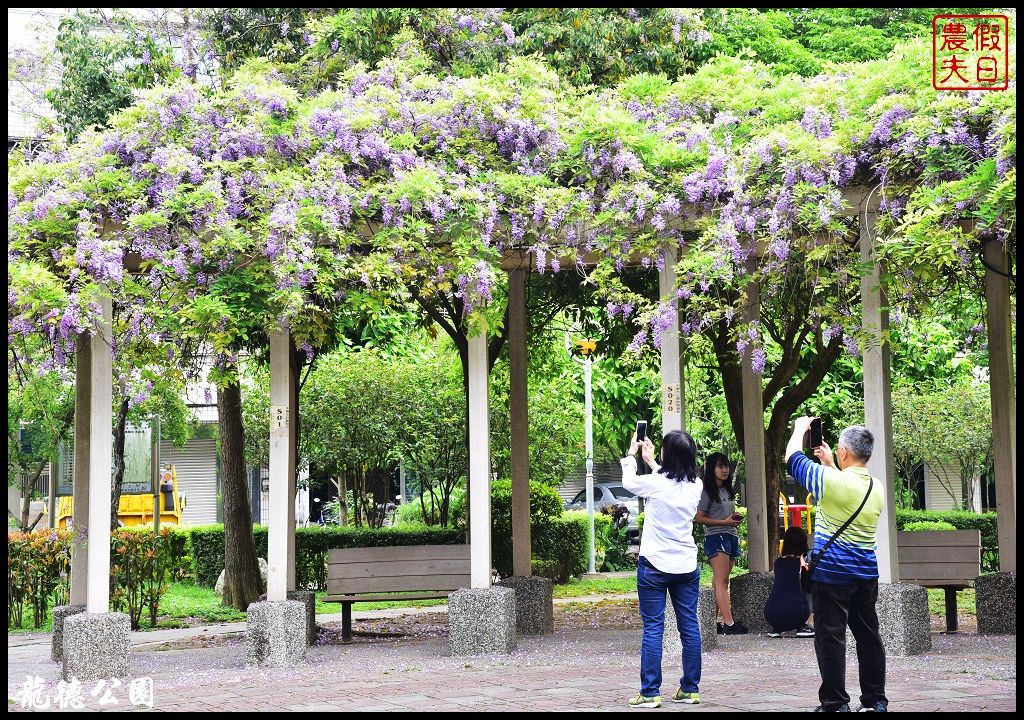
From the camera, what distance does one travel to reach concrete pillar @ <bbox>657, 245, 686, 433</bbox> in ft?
33.1

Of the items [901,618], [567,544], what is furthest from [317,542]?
[901,618]

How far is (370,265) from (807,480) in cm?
417

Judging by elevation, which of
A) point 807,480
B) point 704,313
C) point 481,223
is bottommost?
point 807,480

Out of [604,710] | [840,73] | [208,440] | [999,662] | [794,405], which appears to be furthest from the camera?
[208,440]

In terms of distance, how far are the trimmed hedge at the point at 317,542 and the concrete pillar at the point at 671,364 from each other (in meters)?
8.01

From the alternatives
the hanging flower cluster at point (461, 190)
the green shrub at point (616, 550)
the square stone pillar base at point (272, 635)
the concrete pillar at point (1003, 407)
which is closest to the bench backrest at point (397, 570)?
the square stone pillar base at point (272, 635)

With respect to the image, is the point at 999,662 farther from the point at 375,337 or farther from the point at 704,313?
the point at 375,337

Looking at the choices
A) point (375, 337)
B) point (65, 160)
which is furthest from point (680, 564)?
point (375, 337)

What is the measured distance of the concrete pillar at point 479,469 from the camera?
10414 mm

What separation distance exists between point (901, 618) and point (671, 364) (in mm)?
2795

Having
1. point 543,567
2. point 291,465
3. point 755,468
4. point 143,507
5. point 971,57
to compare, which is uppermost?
point 971,57

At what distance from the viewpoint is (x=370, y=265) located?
9.56 meters

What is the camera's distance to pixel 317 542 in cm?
1855

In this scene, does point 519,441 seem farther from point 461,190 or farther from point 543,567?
point 543,567
